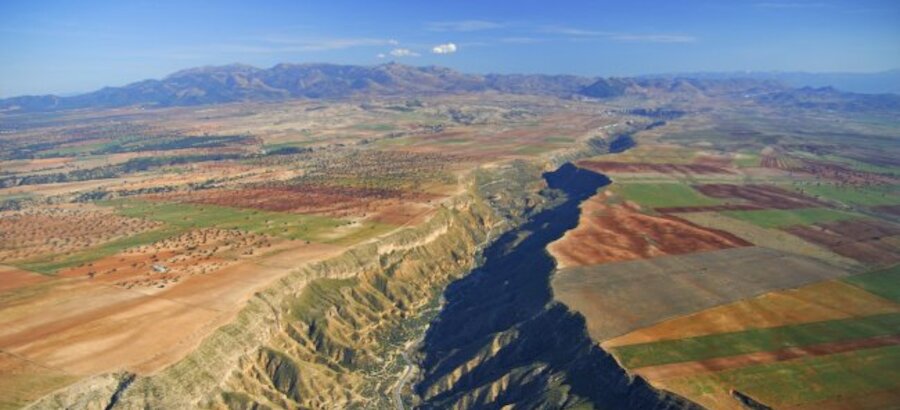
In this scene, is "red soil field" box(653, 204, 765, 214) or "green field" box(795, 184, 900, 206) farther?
"green field" box(795, 184, 900, 206)

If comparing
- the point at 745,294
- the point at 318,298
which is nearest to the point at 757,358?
the point at 745,294

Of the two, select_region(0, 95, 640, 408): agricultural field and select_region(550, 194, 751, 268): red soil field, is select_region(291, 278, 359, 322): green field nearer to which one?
select_region(0, 95, 640, 408): agricultural field

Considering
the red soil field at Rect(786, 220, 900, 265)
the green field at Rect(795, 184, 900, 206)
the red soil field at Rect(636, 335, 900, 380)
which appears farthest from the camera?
the green field at Rect(795, 184, 900, 206)

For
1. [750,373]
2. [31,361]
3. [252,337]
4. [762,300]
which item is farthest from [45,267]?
[762,300]

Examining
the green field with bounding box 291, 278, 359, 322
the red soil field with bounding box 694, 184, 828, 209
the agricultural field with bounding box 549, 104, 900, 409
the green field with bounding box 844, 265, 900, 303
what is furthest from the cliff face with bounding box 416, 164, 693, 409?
the red soil field with bounding box 694, 184, 828, 209

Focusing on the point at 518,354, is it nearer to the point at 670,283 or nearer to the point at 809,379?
the point at 670,283

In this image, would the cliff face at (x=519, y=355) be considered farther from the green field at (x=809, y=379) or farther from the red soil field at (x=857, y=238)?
the red soil field at (x=857, y=238)

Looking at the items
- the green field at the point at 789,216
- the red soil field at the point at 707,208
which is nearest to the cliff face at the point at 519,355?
the red soil field at the point at 707,208
